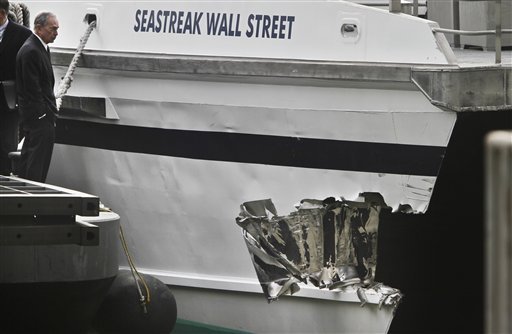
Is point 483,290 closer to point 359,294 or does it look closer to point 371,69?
point 359,294

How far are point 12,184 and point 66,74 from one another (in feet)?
4.57

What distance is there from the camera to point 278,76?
6.58 m

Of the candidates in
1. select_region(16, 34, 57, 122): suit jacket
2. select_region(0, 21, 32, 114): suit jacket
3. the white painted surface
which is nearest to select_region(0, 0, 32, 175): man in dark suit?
select_region(0, 21, 32, 114): suit jacket

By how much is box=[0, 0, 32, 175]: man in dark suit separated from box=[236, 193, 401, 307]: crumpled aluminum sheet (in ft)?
5.99

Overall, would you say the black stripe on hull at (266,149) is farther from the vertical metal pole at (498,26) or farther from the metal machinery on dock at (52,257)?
the metal machinery on dock at (52,257)

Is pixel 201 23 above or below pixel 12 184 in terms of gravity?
above

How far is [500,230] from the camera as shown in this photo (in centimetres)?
242

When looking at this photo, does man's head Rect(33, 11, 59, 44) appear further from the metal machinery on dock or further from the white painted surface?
the metal machinery on dock

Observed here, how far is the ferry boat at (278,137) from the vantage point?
6348 millimetres

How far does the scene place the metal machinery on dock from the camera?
530 cm

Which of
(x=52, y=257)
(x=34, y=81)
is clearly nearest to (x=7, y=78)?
(x=34, y=81)

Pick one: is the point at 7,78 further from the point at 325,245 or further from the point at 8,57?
the point at 325,245

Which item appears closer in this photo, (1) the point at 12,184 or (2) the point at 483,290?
(1) the point at 12,184

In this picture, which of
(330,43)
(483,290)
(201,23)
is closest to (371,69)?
(330,43)
